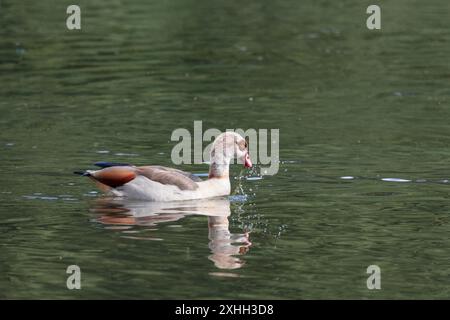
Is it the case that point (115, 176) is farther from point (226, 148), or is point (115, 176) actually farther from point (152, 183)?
point (226, 148)

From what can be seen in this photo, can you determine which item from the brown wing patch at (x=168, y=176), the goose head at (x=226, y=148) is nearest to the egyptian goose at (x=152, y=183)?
the brown wing patch at (x=168, y=176)

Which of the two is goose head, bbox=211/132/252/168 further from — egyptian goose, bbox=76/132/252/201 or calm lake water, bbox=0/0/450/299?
calm lake water, bbox=0/0/450/299

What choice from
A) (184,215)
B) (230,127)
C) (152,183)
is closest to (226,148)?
(152,183)

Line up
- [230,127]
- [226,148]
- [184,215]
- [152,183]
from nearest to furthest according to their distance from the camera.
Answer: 1. [184,215]
2. [152,183]
3. [226,148]
4. [230,127]

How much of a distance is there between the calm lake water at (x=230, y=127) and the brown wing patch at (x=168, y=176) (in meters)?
0.29

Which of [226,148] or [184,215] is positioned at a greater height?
[226,148]

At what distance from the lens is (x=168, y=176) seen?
15219 millimetres

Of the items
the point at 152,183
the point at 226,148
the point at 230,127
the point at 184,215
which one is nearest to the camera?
the point at 184,215

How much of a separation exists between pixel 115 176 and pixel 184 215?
48.1 inches

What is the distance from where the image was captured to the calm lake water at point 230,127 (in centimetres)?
1209

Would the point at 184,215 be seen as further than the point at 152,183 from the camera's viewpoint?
No

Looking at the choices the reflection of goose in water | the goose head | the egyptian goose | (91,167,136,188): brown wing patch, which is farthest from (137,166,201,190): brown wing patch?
the goose head

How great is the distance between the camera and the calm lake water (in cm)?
1209

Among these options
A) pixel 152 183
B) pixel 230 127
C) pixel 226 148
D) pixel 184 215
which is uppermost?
pixel 230 127
